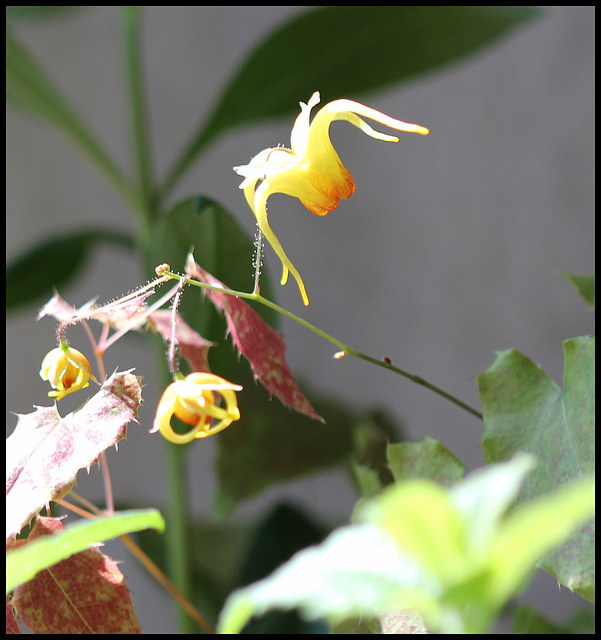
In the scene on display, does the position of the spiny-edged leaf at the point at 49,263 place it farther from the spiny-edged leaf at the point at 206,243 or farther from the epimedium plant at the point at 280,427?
the spiny-edged leaf at the point at 206,243

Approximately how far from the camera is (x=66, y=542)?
10 centimetres

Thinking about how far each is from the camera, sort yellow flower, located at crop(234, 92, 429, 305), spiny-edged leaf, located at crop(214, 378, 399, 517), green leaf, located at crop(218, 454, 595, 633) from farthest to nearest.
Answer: spiny-edged leaf, located at crop(214, 378, 399, 517), yellow flower, located at crop(234, 92, 429, 305), green leaf, located at crop(218, 454, 595, 633)

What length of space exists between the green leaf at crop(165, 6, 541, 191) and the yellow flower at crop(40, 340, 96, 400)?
11.1 inches

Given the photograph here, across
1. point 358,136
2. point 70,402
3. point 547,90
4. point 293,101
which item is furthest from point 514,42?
point 70,402

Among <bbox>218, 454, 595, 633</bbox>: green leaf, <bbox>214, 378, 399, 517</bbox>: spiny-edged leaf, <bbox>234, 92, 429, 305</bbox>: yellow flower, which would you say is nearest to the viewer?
<bbox>218, 454, 595, 633</bbox>: green leaf

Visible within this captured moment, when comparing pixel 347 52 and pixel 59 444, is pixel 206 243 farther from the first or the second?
pixel 347 52

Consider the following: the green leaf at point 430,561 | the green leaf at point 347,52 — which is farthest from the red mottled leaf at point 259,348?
the green leaf at point 347,52

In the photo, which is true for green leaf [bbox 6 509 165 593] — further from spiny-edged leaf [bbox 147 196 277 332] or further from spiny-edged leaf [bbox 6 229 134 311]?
spiny-edged leaf [bbox 6 229 134 311]

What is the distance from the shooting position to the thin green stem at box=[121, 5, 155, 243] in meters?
0.47

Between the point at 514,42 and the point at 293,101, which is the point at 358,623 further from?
the point at 514,42

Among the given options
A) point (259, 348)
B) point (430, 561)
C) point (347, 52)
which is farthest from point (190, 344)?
point (347, 52)

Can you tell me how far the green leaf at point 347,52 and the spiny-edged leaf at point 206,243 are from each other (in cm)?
23

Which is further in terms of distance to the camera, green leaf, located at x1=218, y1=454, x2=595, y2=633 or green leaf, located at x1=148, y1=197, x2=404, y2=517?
green leaf, located at x1=148, y1=197, x2=404, y2=517

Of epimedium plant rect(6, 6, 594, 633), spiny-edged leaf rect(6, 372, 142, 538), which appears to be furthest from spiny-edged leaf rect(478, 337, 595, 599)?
spiny-edged leaf rect(6, 372, 142, 538)
